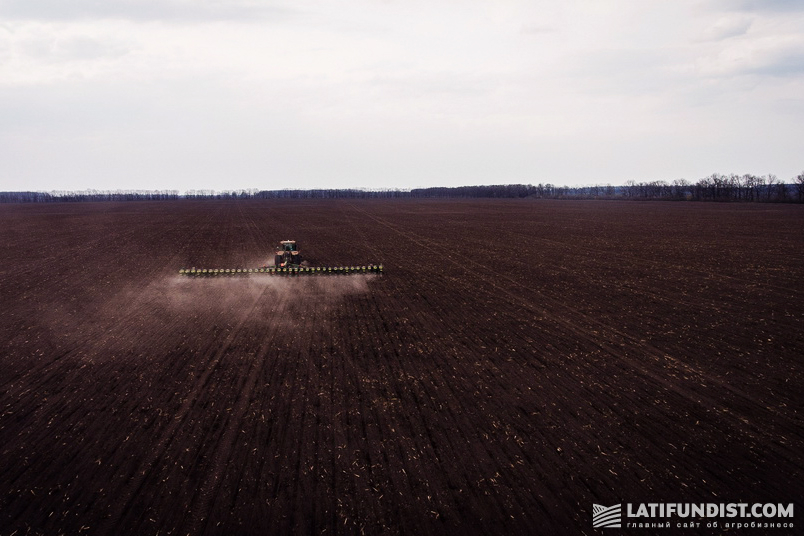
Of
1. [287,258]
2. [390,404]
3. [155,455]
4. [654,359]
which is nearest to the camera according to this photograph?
[155,455]

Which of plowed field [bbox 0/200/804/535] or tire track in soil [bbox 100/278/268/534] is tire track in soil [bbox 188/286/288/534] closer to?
plowed field [bbox 0/200/804/535]

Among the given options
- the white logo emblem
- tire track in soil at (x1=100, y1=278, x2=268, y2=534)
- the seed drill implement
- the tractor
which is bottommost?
the white logo emblem

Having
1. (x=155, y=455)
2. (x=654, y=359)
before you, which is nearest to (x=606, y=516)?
(x=654, y=359)

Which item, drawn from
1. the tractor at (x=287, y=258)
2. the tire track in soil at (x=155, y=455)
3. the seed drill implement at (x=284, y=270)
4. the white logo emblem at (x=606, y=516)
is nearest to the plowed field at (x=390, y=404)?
the tire track in soil at (x=155, y=455)

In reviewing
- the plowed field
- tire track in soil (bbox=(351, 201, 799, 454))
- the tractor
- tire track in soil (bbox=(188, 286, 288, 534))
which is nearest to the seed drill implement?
the tractor

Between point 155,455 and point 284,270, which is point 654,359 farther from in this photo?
point 284,270
